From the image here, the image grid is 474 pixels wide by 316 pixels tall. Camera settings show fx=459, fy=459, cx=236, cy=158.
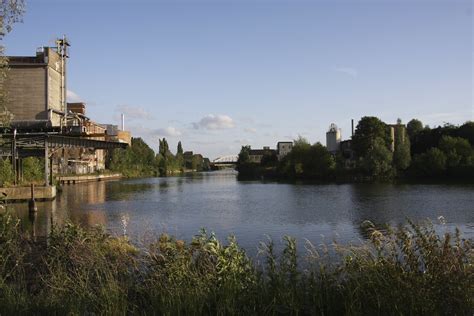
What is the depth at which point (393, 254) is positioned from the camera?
26.3 feet

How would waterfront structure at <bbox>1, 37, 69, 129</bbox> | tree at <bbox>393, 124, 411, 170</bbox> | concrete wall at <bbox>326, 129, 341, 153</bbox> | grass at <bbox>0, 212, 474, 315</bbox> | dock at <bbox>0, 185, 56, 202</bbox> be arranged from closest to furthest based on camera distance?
grass at <bbox>0, 212, 474, 315</bbox>
dock at <bbox>0, 185, 56, 202</bbox>
waterfront structure at <bbox>1, 37, 69, 129</bbox>
tree at <bbox>393, 124, 411, 170</bbox>
concrete wall at <bbox>326, 129, 341, 153</bbox>

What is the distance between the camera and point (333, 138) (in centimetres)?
16725

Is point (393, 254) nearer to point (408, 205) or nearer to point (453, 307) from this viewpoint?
point (453, 307)

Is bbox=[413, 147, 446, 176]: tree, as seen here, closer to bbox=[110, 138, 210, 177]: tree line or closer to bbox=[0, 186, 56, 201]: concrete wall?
bbox=[0, 186, 56, 201]: concrete wall

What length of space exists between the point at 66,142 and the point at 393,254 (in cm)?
5510

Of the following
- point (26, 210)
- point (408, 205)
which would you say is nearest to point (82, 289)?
point (26, 210)

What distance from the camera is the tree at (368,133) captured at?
11325cm

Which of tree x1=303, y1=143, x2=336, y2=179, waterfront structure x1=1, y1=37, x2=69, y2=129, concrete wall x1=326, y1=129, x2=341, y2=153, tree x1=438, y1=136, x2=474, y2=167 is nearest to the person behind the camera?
waterfront structure x1=1, y1=37, x2=69, y2=129

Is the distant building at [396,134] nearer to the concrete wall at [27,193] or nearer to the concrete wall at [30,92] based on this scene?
the concrete wall at [30,92]

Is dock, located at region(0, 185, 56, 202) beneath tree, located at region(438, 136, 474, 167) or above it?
beneath

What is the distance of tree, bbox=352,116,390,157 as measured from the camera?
113 meters

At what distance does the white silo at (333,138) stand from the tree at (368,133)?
47181mm

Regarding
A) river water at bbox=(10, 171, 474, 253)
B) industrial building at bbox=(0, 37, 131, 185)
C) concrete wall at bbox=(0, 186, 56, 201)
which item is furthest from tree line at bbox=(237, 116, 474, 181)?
concrete wall at bbox=(0, 186, 56, 201)

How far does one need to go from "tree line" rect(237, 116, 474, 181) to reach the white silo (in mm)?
34921
